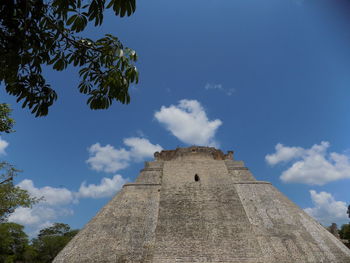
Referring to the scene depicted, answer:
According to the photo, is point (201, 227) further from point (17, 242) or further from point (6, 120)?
point (17, 242)

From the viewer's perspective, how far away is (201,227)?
1094 centimetres

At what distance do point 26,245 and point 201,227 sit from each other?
29.1 meters

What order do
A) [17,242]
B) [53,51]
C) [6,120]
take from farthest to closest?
[17,242]
[6,120]
[53,51]

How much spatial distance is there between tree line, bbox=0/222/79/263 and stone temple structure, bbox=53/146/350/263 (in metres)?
20.2

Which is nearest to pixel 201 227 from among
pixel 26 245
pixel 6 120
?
pixel 6 120

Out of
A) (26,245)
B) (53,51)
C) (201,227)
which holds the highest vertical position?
(26,245)

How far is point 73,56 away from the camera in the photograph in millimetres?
2287

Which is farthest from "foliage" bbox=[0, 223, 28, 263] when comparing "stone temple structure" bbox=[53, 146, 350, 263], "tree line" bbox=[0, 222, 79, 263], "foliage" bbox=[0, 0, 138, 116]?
"foliage" bbox=[0, 0, 138, 116]

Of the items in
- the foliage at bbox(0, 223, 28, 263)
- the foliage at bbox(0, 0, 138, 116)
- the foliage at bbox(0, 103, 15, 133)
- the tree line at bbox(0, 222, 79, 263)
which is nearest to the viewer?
the foliage at bbox(0, 0, 138, 116)

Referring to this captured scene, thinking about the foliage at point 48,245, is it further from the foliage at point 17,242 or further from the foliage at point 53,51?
the foliage at point 53,51

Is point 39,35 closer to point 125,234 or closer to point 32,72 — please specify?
point 32,72

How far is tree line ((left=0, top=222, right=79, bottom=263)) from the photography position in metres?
24.9

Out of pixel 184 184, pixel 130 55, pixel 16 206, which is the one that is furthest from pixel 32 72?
pixel 184 184

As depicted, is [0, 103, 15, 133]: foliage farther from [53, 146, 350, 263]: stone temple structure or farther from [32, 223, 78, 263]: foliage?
[32, 223, 78, 263]: foliage
